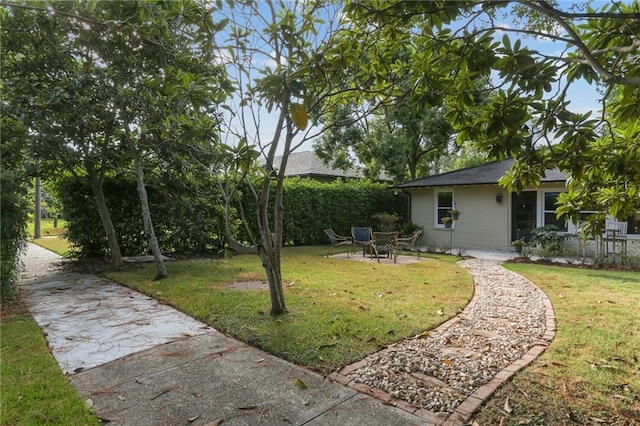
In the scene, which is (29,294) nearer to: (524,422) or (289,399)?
(289,399)

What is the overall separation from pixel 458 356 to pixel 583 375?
108 cm

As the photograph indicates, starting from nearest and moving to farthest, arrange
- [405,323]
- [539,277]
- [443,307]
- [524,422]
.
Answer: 1. [524,422]
2. [405,323]
3. [443,307]
4. [539,277]

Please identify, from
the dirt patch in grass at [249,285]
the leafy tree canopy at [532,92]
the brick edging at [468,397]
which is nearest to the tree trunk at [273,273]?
the brick edging at [468,397]

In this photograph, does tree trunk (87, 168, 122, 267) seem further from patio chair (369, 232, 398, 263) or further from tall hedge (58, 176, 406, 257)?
patio chair (369, 232, 398, 263)

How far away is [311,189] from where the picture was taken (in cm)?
1511

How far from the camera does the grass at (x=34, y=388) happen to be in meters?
2.65

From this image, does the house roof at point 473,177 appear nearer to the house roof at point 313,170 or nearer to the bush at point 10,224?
the house roof at point 313,170

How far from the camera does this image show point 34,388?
3.08m

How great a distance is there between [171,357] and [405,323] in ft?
9.30

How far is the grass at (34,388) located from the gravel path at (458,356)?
7.22ft

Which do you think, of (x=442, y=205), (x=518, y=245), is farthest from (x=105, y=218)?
(x=442, y=205)

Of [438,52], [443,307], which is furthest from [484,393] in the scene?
[438,52]

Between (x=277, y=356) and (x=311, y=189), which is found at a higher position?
(x=311, y=189)

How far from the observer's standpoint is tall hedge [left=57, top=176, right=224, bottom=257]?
9406 mm
